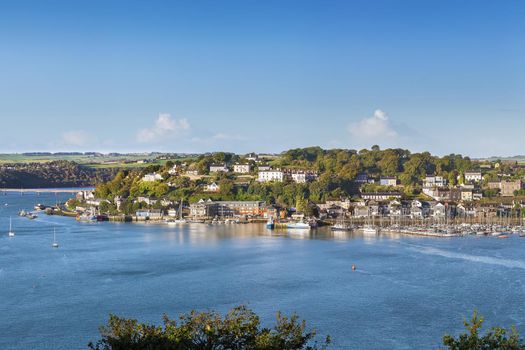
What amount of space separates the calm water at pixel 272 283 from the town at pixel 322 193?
6789mm

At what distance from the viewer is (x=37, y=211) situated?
121 ft

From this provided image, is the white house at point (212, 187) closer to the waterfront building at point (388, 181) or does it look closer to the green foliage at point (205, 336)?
the waterfront building at point (388, 181)

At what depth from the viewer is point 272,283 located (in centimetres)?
1488

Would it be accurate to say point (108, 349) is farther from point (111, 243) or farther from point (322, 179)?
point (322, 179)

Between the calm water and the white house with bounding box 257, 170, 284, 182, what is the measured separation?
1429 cm

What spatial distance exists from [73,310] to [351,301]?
470cm

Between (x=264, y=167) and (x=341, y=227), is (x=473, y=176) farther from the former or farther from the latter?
(x=341, y=227)

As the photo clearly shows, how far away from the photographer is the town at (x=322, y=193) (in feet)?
103

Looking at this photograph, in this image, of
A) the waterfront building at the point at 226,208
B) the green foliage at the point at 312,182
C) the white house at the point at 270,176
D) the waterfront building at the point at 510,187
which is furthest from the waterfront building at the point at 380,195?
the waterfront building at the point at 510,187

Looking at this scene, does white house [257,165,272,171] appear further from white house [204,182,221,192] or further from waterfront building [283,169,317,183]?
white house [204,182,221,192]

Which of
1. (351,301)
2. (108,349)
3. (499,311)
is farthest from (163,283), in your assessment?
(108,349)

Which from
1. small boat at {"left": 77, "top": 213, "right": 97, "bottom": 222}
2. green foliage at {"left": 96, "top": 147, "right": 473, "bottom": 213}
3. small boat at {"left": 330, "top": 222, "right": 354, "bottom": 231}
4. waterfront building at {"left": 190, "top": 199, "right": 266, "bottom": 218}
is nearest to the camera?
small boat at {"left": 330, "top": 222, "right": 354, "bottom": 231}

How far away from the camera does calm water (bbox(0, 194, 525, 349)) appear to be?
11391 millimetres

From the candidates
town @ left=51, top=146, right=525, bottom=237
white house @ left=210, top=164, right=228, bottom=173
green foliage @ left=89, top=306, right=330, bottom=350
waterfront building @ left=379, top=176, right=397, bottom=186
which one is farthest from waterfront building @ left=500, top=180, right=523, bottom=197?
green foliage @ left=89, top=306, right=330, bottom=350
